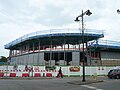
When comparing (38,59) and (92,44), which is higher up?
(92,44)

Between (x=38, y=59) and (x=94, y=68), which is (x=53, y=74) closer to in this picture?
(x=94, y=68)

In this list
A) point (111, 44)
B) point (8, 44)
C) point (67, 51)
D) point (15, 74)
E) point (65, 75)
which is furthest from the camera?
point (8, 44)

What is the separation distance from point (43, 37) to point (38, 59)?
479cm

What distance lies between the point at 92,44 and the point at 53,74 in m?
16.2

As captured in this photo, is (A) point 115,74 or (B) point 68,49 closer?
(A) point 115,74

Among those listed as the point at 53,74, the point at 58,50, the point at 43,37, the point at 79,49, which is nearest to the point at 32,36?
the point at 43,37

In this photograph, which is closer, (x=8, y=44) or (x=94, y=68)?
(x=94, y=68)

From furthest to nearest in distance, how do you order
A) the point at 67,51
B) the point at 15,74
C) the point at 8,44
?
the point at 8,44
the point at 67,51
the point at 15,74

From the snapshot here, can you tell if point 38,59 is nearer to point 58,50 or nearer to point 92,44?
point 58,50

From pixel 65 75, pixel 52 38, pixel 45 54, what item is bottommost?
pixel 65 75

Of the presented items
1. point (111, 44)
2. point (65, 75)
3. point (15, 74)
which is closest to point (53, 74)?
point (65, 75)

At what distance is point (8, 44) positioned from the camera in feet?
231

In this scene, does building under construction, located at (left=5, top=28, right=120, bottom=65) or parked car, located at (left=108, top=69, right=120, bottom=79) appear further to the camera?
building under construction, located at (left=5, top=28, right=120, bottom=65)

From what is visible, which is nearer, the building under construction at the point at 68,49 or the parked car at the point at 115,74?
the parked car at the point at 115,74
